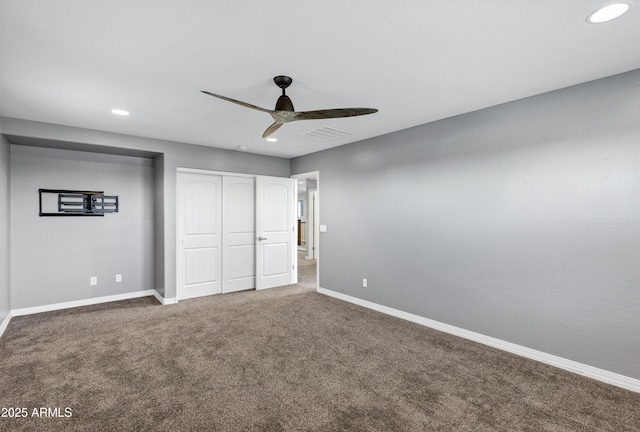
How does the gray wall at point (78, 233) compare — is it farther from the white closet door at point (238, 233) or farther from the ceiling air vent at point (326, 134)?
the ceiling air vent at point (326, 134)

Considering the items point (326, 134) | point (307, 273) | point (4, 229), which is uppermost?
point (326, 134)

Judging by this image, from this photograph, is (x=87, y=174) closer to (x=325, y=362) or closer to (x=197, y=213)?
(x=197, y=213)

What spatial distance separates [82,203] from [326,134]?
3753 mm

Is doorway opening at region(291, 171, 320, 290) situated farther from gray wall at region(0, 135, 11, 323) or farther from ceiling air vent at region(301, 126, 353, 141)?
gray wall at region(0, 135, 11, 323)

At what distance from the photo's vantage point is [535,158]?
2865mm

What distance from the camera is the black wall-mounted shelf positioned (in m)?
4.28

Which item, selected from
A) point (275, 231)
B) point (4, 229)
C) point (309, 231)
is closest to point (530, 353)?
point (275, 231)

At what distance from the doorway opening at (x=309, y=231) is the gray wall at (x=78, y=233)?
278 centimetres

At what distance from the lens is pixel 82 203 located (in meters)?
4.45

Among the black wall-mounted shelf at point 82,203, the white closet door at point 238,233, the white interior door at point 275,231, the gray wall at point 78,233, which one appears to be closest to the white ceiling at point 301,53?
the gray wall at point 78,233

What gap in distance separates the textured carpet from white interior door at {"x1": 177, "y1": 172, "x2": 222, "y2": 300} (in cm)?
118

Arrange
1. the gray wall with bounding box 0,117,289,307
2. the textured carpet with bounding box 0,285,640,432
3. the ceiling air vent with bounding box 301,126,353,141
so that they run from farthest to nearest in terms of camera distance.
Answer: the ceiling air vent with bounding box 301,126,353,141
the gray wall with bounding box 0,117,289,307
the textured carpet with bounding box 0,285,640,432

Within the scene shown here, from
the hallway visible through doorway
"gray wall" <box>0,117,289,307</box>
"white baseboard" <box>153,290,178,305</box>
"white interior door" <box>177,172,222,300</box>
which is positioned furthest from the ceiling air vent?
"white baseboard" <box>153,290,178,305</box>

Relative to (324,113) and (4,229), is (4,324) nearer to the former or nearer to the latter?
(4,229)
